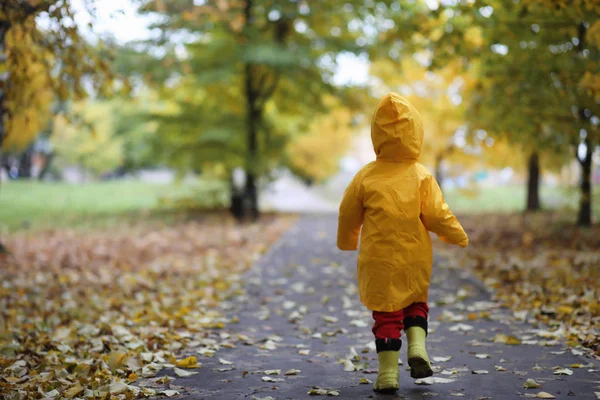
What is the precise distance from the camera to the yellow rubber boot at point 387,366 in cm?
A: 415

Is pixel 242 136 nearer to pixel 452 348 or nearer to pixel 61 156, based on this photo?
pixel 452 348

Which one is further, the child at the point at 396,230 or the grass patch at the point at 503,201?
the grass patch at the point at 503,201

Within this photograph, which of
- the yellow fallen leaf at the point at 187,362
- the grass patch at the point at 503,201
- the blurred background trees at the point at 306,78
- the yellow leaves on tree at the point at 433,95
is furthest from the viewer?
the yellow leaves on tree at the point at 433,95

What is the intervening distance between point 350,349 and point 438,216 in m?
1.87

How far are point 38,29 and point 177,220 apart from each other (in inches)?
486

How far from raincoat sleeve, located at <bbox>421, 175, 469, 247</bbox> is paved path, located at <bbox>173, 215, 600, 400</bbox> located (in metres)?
1.05

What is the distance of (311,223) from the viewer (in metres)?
20.0

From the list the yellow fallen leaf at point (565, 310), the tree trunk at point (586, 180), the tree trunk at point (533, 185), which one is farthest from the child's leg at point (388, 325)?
the tree trunk at point (533, 185)

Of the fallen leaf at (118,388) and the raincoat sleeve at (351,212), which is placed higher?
the raincoat sleeve at (351,212)

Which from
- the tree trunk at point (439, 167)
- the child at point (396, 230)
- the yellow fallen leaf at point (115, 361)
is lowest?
the yellow fallen leaf at point (115, 361)

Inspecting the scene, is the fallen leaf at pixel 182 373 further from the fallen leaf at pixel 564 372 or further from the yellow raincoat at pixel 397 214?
the fallen leaf at pixel 564 372

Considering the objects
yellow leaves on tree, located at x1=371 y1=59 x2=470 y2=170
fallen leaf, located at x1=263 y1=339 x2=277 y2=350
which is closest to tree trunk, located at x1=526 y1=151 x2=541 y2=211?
yellow leaves on tree, located at x1=371 y1=59 x2=470 y2=170

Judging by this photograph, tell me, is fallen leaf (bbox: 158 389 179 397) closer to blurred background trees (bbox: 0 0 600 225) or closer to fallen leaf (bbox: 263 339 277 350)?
fallen leaf (bbox: 263 339 277 350)

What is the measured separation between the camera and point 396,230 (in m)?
4.25
